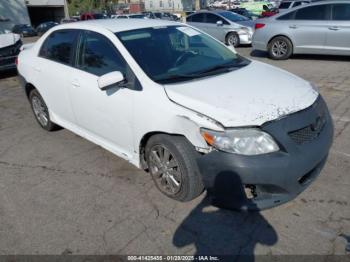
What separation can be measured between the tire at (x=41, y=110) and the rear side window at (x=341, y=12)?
25.3 ft

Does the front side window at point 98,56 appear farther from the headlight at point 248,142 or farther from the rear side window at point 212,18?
the rear side window at point 212,18

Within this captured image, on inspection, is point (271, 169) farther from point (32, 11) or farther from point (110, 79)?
point (32, 11)

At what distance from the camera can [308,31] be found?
9.16 metres

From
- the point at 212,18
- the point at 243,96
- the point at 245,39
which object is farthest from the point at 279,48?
the point at 243,96

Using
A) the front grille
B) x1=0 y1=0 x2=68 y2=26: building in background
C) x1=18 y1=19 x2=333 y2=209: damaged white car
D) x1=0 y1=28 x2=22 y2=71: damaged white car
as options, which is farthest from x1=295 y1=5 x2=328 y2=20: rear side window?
x1=0 y1=0 x2=68 y2=26: building in background

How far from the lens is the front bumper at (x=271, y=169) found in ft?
8.57

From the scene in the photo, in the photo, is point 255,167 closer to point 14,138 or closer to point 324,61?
point 14,138

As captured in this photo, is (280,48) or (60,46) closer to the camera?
(60,46)

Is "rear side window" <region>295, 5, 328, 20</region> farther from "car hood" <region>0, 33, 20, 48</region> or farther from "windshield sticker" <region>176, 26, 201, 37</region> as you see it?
"car hood" <region>0, 33, 20, 48</region>

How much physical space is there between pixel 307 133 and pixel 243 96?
24.4 inches

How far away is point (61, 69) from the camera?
4199 millimetres

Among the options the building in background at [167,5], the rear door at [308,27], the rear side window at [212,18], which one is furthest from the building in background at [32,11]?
the rear door at [308,27]

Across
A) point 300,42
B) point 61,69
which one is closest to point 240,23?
point 300,42

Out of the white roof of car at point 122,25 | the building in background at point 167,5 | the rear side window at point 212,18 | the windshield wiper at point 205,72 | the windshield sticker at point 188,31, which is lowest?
the windshield wiper at point 205,72
